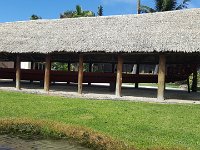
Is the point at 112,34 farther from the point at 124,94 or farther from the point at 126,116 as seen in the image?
the point at 126,116

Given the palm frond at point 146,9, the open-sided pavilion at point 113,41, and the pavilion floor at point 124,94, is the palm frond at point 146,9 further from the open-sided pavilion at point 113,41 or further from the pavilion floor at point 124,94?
the pavilion floor at point 124,94

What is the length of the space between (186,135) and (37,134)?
13.8 feet

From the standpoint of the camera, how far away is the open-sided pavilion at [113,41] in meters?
18.8

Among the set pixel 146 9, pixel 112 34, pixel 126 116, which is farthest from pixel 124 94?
pixel 146 9

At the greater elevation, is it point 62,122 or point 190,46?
point 190,46

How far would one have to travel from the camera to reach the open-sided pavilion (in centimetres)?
1875

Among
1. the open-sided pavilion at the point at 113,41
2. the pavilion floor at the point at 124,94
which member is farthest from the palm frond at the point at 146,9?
the pavilion floor at the point at 124,94

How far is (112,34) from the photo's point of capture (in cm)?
2064

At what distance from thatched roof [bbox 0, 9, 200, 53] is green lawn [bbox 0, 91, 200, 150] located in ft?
9.57

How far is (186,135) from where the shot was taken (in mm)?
11008

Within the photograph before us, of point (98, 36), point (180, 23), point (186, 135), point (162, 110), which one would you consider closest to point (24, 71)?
point (98, 36)

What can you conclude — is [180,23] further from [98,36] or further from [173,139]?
[173,139]

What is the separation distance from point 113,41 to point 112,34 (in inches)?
38.6

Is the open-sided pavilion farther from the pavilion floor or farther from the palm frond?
the palm frond
